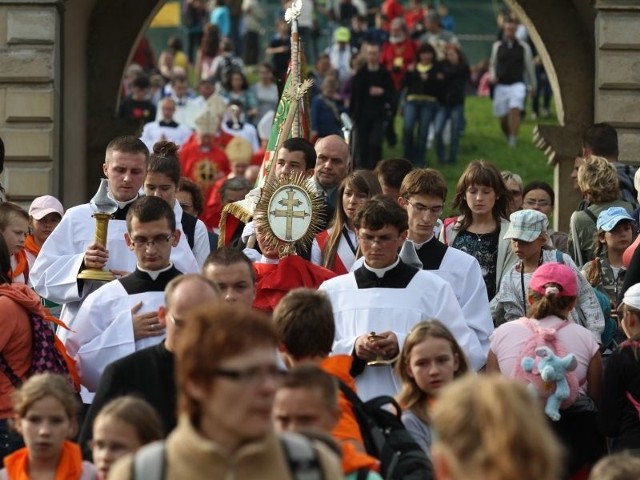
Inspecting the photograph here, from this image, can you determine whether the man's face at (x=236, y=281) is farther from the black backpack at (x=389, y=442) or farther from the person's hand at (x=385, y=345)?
the black backpack at (x=389, y=442)

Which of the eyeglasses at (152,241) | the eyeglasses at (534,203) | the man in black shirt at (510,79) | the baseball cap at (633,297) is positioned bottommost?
the baseball cap at (633,297)

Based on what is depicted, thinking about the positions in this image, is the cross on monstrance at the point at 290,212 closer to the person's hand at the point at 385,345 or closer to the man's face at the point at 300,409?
the person's hand at the point at 385,345

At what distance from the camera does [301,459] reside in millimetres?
5359

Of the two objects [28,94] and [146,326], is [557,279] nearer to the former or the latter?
[146,326]

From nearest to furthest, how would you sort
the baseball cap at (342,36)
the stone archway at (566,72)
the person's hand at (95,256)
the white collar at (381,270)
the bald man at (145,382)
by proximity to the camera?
1. the bald man at (145,382)
2. the white collar at (381,270)
3. the person's hand at (95,256)
4. the stone archway at (566,72)
5. the baseball cap at (342,36)

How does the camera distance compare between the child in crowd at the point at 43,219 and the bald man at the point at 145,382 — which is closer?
the bald man at the point at 145,382

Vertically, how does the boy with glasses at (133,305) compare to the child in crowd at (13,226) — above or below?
below

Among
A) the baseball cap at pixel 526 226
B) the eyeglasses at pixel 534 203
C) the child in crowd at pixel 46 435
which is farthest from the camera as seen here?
the eyeglasses at pixel 534 203

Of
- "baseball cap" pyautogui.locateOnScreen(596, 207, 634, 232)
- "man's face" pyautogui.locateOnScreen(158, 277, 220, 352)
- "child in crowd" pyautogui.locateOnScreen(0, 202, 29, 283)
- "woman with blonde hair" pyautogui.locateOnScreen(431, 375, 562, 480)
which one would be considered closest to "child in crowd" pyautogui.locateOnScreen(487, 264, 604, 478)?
"baseball cap" pyautogui.locateOnScreen(596, 207, 634, 232)

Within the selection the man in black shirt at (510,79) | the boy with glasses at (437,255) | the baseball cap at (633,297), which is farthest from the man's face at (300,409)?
the man in black shirt at (510,79)

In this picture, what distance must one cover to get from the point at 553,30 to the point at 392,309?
8.57 m

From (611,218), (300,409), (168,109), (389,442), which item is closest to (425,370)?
(389,442)

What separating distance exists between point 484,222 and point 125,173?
2.25m

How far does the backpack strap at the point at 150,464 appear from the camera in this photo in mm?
5262
